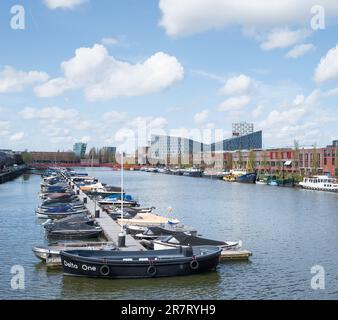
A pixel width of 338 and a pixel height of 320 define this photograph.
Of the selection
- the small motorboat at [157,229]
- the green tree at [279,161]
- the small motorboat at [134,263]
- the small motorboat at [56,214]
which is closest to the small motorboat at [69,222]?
the small motorboat at [157,229]

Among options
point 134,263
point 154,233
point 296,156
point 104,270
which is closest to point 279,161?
point 296,156

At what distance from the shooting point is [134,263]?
2331cm

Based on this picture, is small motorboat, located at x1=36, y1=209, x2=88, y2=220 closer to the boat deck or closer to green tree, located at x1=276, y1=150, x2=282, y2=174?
the boat deck

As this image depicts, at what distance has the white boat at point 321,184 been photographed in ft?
266

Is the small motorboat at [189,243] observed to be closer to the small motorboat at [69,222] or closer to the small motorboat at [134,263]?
the small motorboat at [134,263]

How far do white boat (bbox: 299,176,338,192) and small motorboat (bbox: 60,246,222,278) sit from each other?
60.6 m

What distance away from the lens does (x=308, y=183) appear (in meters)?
86.8

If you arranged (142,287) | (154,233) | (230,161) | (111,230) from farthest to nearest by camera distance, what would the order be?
(230,161)
(111,230)
(154,233)
(142,287)

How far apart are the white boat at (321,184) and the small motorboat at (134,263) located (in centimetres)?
6064

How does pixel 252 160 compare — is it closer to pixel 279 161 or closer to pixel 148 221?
pixel 279 161

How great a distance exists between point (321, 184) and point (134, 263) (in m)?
65.1

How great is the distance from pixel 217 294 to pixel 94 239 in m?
14.4
